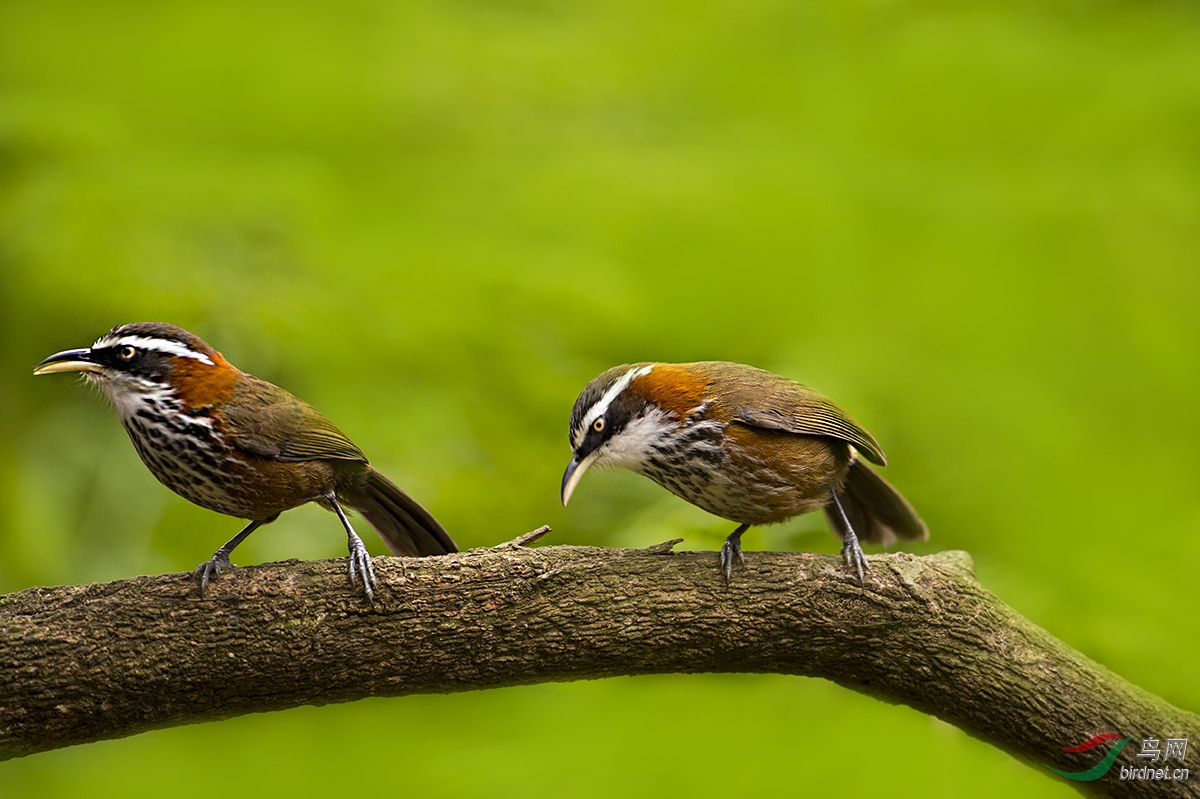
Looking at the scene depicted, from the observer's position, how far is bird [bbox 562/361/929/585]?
3684 mm

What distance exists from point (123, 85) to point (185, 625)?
13.5 feet

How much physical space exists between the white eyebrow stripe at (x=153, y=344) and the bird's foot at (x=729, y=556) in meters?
1.72

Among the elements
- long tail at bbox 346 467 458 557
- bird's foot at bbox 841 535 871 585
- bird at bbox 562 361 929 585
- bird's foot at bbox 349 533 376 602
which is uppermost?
bird at bbox 562 361 929 585

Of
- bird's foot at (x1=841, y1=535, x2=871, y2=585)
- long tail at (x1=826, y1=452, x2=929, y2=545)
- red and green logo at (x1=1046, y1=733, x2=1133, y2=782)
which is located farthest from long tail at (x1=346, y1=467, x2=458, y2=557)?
red and green logo at (x1=1046, y1=733, x2=1133, y2=782)

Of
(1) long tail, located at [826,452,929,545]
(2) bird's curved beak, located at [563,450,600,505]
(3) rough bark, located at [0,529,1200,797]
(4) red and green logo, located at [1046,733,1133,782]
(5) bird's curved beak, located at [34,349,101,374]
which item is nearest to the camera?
(5) bird's curved beak, located at [34,349,101,374]

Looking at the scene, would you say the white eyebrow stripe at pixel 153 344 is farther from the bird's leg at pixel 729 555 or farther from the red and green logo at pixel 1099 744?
the red and green logo at pixel 1099 744

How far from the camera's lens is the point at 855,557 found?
12.2 ft

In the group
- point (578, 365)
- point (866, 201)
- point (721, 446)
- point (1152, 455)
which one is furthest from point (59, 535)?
point (1152, 455)

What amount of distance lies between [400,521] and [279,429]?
2.02ft

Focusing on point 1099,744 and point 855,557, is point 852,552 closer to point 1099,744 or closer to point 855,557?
point 855,557

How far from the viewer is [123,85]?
20.7ft

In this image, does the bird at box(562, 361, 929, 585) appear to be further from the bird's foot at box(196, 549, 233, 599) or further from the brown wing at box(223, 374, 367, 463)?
the bird's foot at box(196, 549, 233, 599)

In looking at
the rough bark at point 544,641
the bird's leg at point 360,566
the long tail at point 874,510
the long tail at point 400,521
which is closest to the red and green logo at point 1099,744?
the rough bark at point 544,641

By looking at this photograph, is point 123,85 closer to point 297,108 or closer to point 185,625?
point 297,108
